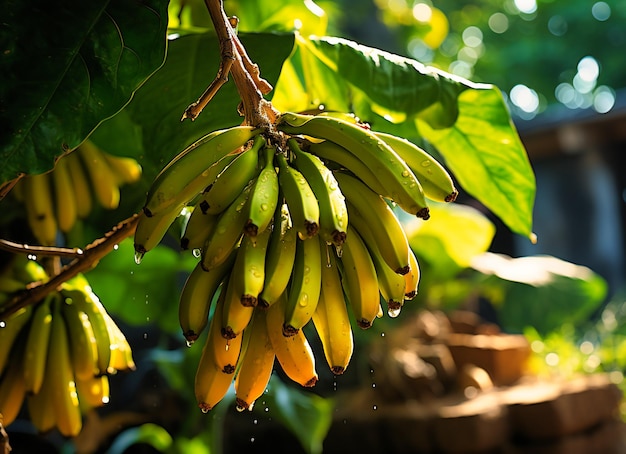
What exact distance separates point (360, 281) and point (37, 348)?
343mm

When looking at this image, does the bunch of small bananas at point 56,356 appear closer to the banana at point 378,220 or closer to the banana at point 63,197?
the banana at point 63,197

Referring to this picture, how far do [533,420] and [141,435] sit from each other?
1201 mm

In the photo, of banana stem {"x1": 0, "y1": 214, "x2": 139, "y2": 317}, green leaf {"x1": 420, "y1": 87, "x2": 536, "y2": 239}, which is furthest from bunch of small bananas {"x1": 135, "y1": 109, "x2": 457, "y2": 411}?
green leaf {"x1": 420, "y1": 87, "x2": 536, "y2": 239}

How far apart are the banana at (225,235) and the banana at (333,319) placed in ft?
0.17

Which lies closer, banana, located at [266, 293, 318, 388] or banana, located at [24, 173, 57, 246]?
banana, located at [266, 293, 318, 388]

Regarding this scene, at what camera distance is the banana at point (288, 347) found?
44cm

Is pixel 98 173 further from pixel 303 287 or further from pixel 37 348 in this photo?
pixel 303 287

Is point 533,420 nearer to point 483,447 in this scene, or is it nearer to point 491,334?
point 483,447

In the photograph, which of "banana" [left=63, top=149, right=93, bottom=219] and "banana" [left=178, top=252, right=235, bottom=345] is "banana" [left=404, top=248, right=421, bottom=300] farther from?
"banana" [left=63, top=149, right=93, bottom=219]

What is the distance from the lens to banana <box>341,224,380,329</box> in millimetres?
435

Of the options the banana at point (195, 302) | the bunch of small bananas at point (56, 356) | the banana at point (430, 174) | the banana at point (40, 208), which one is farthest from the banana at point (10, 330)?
the banana at point (430, 174)

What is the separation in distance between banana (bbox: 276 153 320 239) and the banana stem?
0.55ft

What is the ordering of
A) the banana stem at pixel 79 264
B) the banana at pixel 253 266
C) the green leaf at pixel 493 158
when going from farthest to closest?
the green leaf at pixel 493 158 < the banana stem at pixel 79 264 < the banana at pixel 253 266

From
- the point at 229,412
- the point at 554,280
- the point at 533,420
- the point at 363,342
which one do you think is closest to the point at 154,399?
the point at 229,412
